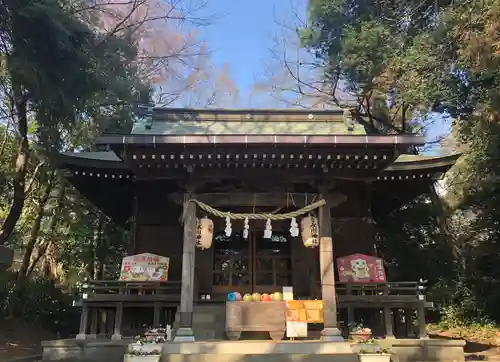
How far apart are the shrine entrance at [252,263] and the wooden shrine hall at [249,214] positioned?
26mm

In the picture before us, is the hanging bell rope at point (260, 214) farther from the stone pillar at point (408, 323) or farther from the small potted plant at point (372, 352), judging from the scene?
the stone pillar at point (408, 323)

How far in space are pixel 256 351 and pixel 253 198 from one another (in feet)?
10.5

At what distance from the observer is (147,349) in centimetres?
788

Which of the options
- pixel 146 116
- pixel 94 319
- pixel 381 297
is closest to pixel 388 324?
pixel 381 297

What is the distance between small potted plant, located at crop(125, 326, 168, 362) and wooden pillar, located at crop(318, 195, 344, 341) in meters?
3.18

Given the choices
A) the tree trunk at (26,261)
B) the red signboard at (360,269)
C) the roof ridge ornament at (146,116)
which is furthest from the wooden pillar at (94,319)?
the red signboard at (360,269)

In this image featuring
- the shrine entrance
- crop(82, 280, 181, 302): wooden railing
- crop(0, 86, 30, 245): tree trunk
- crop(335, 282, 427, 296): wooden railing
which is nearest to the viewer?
crop(82, 280, 181, 302): wooden railing

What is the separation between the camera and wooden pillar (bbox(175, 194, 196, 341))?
8.58 metres

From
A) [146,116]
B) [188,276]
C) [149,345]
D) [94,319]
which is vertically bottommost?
[149,345]

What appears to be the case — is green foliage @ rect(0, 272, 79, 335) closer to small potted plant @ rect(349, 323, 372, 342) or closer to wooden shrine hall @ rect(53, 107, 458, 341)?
wooden shrine hall @ rect(53, 107, 458, 341)

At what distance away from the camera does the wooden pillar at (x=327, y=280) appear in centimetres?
873


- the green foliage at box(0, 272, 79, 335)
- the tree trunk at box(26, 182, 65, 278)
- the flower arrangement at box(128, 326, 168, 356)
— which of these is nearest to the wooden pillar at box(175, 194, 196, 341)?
the flower arrangement at box(128, 326, 168, 356)

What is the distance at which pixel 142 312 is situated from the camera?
1133 centimetres

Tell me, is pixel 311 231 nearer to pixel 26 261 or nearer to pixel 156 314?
pixel 156 314
